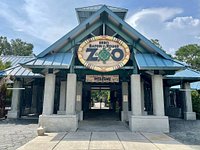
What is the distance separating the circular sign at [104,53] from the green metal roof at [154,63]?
883 mm

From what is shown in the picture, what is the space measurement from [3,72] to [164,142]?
13729mm

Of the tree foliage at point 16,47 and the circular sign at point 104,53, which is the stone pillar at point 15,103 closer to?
the circular sign at point 104,53

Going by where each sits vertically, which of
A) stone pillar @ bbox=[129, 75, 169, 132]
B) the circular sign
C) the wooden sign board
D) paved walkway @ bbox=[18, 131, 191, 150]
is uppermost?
the circular sign

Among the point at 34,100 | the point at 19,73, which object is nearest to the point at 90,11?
the point at 19,73

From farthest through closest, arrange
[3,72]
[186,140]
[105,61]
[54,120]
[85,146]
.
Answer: [3,72]
[105,61]
[54,120]
[186,140]
[85,146]

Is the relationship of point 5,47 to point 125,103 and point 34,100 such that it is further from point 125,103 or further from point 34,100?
point 125,103

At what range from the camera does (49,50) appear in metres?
11.5

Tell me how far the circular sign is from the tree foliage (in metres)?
49.7

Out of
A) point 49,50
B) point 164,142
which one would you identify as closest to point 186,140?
point 164,142

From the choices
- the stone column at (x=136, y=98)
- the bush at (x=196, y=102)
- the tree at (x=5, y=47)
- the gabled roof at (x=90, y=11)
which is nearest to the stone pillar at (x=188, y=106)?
the bush at (x=196, y=102)

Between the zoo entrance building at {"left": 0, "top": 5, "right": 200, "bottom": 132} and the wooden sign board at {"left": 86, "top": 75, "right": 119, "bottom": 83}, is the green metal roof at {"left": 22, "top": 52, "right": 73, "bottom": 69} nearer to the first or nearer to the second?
the zoo entrance building at {"left": 0, "top": 5, "right": 200, "bottom": 132}

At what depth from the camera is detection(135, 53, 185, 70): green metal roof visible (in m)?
10.7

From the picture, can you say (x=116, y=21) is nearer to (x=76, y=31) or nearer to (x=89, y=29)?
(x=89, y=29)

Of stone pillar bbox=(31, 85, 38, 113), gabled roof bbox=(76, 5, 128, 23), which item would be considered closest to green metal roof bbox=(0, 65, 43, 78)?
stone pillar bbox=(31, 85, 38, 113)
